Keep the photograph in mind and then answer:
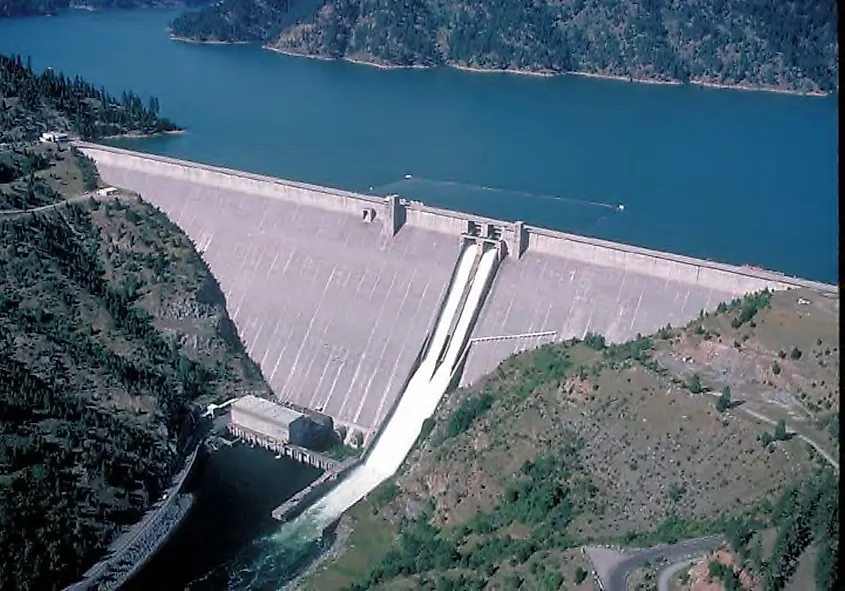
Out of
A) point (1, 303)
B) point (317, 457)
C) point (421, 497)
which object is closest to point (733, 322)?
point (421, 497)

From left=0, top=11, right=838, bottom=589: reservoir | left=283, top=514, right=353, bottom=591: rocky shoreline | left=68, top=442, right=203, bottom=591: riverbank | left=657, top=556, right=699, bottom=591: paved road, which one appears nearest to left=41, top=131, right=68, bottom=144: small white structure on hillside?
left=0, top=11, right=838, bottom=589: reservoir

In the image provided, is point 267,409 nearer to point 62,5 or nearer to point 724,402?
point 724,402

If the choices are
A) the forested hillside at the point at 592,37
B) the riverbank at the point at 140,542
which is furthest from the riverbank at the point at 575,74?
the riverbank at the point at 140,542

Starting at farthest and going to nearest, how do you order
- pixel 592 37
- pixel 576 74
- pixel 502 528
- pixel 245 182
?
1. pixel 592 37
2. pixel 576 74
3. pixel 245 182
4. pixel 502 528

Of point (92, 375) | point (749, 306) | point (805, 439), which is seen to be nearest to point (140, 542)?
point (92, 375)

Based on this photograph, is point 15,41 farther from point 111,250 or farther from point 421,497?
point 421,497

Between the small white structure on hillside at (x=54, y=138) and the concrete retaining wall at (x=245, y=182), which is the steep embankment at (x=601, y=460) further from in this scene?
the small white structure on hillside at (x=54, y=138)
